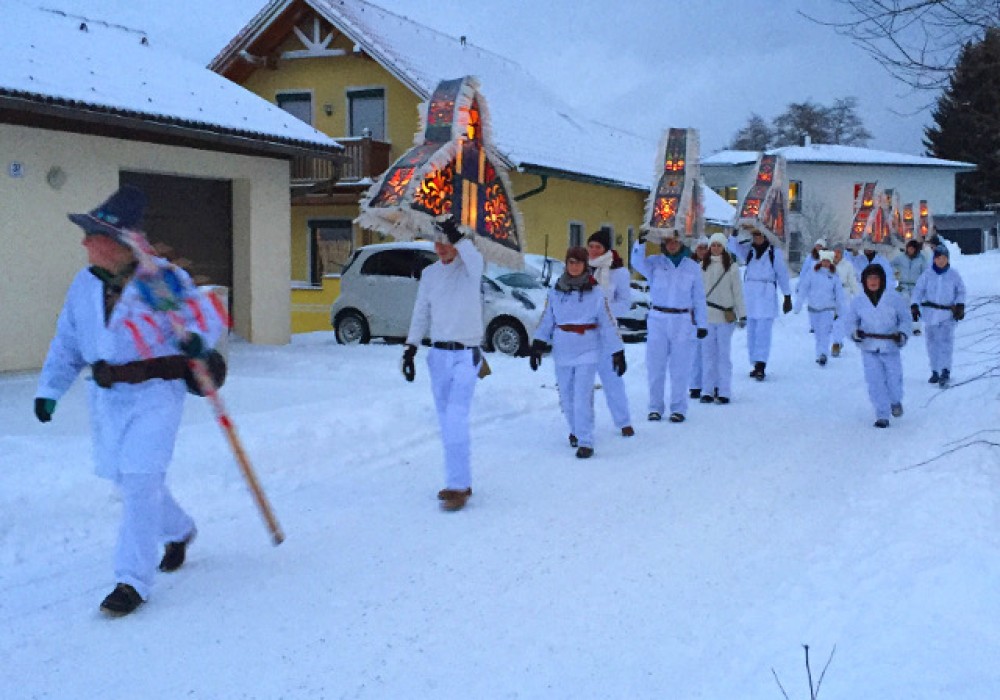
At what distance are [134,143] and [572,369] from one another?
7255mm

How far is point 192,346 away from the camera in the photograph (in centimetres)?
480

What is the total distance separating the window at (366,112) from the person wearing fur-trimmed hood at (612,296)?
591 inches

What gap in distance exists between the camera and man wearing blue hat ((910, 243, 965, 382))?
1289 centimetres

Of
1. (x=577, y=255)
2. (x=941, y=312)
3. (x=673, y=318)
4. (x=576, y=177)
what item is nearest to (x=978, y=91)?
(x=673, y=318)

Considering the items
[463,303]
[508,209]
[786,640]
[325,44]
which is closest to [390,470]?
[463,303]

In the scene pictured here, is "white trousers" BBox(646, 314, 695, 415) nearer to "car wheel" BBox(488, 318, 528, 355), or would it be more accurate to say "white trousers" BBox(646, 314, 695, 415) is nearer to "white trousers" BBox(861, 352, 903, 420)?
"white trousers" BBox(861, 352, 903, 420)

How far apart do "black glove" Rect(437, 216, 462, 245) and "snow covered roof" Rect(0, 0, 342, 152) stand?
6.07 m

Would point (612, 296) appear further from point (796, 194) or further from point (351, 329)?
point (796, 194)

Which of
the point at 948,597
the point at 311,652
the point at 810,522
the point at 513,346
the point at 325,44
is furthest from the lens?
the point at 325,44

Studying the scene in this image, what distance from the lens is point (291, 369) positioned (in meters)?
12.6

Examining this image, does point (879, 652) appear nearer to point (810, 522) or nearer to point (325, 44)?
point (810, 522)

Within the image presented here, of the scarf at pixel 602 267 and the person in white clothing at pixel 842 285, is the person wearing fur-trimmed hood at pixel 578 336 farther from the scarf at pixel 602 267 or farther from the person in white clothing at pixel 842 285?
the person in white clothing at pixel 842 285

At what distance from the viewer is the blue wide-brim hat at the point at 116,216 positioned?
459cm

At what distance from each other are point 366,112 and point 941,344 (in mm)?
15783
